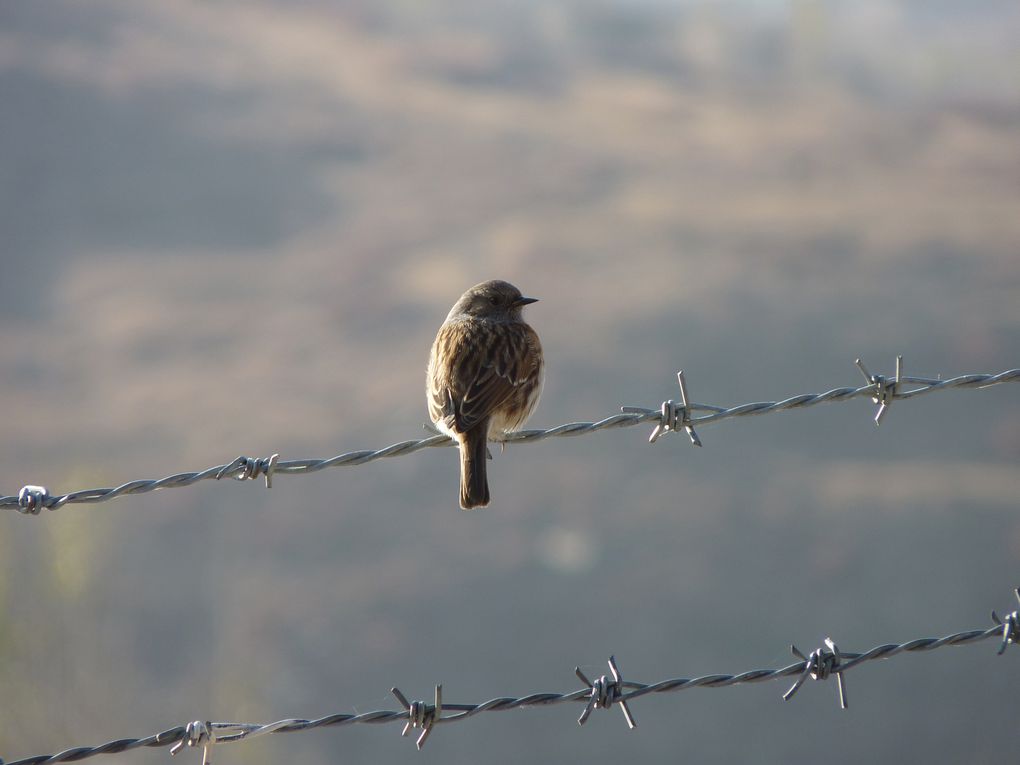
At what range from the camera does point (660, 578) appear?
14172 millimetres

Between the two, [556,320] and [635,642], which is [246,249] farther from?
[635,642]

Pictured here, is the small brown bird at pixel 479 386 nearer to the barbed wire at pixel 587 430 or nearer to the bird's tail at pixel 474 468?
the bird's tail at pixel 474 468

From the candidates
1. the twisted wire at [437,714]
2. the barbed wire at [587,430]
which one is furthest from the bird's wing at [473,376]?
the twisted wire at [437,714]

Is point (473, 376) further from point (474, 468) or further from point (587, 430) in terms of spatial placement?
point (587, 430)

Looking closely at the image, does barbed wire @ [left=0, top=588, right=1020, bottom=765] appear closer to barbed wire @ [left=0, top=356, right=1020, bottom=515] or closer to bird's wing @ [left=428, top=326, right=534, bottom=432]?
barbed wire @ [left=0, top=356, right=1020, bottom=515]

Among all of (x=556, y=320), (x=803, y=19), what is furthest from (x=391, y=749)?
(x=803, y=19)

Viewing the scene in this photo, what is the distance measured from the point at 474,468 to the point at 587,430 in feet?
4.69

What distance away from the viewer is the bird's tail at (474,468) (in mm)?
6441

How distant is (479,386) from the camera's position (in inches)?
271

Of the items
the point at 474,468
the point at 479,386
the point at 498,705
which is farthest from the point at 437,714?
the point at 479,386

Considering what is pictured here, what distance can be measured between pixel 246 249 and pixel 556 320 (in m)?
6.89

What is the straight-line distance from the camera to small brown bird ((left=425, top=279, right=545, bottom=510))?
6625mm

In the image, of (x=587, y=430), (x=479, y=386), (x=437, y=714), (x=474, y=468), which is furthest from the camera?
(x=479, y=386)

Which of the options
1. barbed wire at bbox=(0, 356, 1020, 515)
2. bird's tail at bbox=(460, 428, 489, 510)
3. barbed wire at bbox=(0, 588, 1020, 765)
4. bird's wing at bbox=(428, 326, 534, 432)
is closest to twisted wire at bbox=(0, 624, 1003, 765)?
barbed wire at bbox=(0, 588, 1020, 765)
